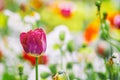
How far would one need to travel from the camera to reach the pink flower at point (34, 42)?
4.77 ft

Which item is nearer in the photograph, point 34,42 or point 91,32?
point 34,42

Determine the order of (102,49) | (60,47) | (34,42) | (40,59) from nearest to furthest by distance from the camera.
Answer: (34,42), (60,47), (40,59), (102,49)

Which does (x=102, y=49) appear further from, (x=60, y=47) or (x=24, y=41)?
(x=24, y=41)

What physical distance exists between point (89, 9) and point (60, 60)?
129cm

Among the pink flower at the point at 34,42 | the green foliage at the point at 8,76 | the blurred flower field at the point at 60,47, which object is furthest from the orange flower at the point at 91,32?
the pink flower at the point at 34,42

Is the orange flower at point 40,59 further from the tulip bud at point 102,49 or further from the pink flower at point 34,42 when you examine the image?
the pink flower at point 34,42

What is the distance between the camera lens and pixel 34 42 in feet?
4.77

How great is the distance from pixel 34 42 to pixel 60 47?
1.47ft

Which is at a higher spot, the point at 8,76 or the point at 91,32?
the point at 91,32

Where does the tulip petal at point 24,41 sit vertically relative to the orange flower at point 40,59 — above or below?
above

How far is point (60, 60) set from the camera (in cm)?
203

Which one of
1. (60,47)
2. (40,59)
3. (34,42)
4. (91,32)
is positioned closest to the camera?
(34,42)

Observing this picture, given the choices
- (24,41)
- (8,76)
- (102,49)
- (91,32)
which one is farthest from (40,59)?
(24,41)

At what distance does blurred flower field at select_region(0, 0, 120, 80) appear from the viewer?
147cm
